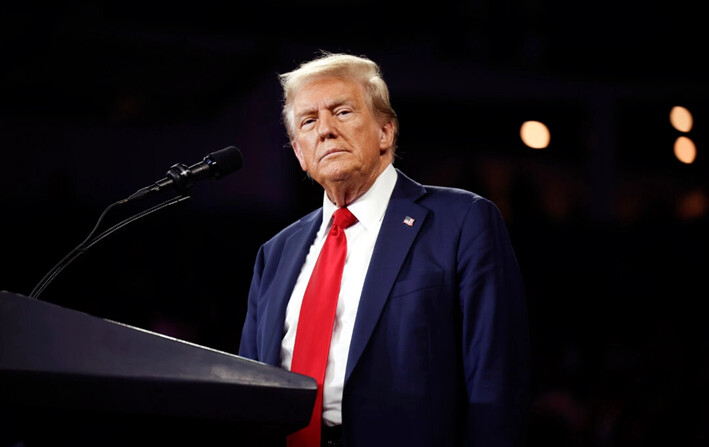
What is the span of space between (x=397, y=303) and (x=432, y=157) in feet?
8.70

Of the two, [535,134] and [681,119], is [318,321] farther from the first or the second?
[681,119]

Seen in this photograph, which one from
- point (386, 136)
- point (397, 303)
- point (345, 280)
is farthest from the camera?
point (386, 136)

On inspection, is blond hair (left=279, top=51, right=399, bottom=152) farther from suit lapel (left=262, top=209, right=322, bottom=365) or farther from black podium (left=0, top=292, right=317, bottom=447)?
black podium (left=0, top=292, right=317, bottom=447)

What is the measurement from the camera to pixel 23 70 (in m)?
3.25

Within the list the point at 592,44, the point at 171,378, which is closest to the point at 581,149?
the point at 592,44

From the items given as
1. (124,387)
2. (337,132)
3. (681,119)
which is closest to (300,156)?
(337,132)

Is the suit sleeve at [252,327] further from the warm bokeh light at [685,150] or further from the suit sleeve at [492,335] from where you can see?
the warm bokeh light at [685,150]

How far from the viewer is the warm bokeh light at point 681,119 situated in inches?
158

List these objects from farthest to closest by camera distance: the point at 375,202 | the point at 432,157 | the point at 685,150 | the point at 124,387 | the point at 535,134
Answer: the point at 685,150, the point at 535,134, the point at 432,157, the point at 375,202, the point at 124,387

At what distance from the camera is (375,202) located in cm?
155

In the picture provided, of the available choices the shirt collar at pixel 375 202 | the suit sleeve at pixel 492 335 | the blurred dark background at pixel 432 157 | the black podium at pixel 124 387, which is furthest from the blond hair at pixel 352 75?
the blurred dark background at pixel 432 157

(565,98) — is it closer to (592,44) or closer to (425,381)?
(592,44)

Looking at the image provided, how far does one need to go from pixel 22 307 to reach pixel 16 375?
88mm

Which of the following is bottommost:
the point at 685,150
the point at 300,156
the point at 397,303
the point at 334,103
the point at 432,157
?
the point at 397,303
